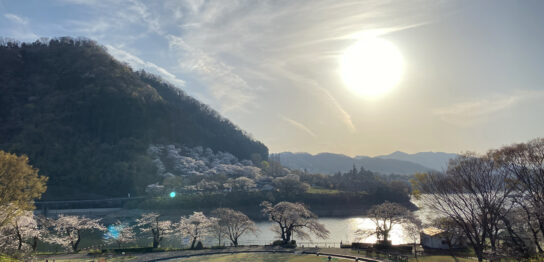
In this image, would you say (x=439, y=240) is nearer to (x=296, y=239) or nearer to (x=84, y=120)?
(x=296, y=239)

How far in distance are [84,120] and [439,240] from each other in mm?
161119

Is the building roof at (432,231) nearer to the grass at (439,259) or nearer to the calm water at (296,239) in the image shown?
the calm water at (296,239)

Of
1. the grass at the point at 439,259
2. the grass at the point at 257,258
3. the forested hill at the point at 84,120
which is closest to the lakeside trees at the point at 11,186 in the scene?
the grass at the point at 257,258

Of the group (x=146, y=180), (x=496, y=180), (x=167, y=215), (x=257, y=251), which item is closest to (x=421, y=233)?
(x=496, y=180)

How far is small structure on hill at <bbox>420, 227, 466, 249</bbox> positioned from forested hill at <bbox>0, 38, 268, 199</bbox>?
111 meters

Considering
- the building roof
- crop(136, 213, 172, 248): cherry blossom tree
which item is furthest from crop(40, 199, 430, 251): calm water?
the building roof

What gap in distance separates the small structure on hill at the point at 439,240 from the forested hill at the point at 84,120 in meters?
111

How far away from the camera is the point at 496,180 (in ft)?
93.8

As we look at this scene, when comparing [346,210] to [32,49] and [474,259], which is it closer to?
[474,259]

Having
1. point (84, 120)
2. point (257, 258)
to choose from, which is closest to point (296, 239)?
point (257, 258)

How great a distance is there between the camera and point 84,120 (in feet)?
499

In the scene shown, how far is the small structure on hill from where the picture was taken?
38.6 m

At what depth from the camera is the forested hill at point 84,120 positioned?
12475 cm

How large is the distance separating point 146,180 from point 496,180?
124 metres
